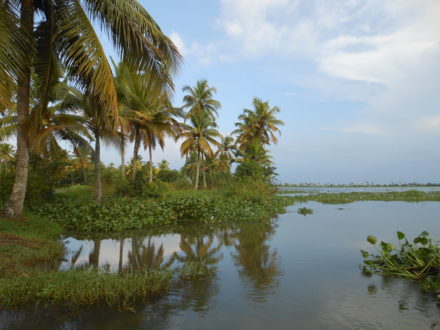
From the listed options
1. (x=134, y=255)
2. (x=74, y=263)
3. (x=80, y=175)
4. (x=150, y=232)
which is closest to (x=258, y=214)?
(x=150, y=232)

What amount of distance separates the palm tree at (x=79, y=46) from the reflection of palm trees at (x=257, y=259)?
5204mm

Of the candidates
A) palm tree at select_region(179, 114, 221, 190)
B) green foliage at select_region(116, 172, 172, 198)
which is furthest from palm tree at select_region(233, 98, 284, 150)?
green foliage at select_region(116, 172, 172, 198)

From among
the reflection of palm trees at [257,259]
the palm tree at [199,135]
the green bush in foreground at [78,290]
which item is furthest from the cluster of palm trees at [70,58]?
the palm tree at [199,135]

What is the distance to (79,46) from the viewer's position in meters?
7.32

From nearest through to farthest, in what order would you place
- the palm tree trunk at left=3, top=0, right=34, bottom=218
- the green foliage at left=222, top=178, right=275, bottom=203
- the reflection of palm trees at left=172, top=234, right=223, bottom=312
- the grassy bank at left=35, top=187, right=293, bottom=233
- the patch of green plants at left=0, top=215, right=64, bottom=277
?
the reflection of palm trees at left=172, top=234, right=223, bottom=312 < the patch of green plants at left=0, top=215, right=64, bottom=277 < the palm tree trunk at left=3, top=0, right=34, bottom=218 < the grassy bank at left=35, top=187, right=293, bottom=233 < the green foliage at left=222, top=178, right=275, bottom=203

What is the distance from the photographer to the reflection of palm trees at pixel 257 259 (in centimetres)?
549

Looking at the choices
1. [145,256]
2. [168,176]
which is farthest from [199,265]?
[168,176]

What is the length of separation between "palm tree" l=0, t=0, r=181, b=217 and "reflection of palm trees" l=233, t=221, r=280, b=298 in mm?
5204

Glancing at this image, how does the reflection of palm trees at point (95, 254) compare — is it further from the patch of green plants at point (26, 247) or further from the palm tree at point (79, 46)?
the palm tree at point (79, 46)

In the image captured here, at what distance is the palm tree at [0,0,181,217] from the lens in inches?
288

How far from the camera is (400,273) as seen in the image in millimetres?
5738

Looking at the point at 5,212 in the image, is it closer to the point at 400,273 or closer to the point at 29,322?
the point at 29,322

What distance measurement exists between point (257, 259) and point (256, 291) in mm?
2193

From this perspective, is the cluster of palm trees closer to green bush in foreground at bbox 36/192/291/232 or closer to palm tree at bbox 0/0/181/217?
palm tree at bbox 0/0/181/217
